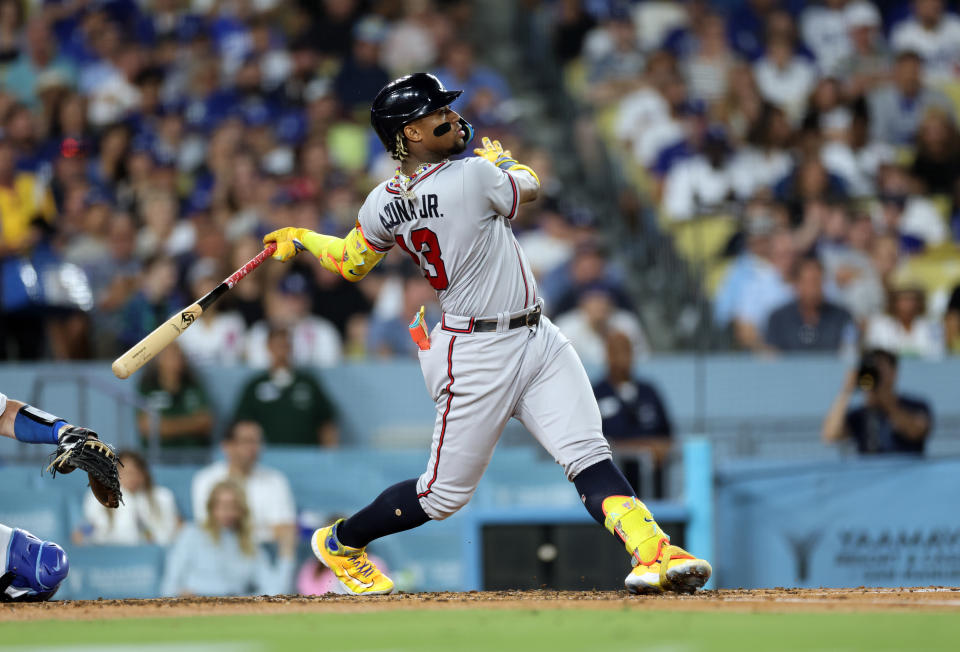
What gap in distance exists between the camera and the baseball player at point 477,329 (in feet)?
17.5

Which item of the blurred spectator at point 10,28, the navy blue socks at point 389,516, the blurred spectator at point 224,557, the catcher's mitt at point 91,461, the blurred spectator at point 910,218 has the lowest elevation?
the blurred spectator at point 224,557

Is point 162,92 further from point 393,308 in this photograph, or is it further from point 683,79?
point 683,79

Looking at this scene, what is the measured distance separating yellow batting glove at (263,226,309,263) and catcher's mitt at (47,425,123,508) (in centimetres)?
110

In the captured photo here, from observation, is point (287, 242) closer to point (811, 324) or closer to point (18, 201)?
point (811, 324)

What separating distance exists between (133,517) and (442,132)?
4289 millimetres

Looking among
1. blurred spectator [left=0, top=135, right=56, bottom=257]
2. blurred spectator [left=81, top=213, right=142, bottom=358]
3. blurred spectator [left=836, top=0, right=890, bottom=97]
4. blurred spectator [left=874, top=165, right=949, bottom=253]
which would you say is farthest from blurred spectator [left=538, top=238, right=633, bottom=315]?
blurred spectator [left=0, top=135, right=56, bottom=257]

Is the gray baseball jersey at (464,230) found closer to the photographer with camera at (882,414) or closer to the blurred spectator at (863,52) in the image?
the photographer with camera at (882,414)

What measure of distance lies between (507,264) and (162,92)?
859cm

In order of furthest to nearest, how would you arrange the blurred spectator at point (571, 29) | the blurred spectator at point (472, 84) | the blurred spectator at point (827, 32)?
the blurred spectator at point (571, 29), the blurred spectator at point (827, 32), the blurred spectator at point (472, 84)

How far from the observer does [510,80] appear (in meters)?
14.3

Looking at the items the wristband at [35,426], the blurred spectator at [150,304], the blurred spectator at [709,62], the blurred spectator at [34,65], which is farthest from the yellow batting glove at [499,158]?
the blurred spectator at [34,65]

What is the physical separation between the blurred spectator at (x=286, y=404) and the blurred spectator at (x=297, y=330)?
1.63 feet

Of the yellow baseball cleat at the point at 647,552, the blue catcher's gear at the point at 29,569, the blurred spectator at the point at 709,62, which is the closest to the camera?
the yellow baseball cleat at the point at 647,552

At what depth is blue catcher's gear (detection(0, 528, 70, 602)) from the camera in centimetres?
582
